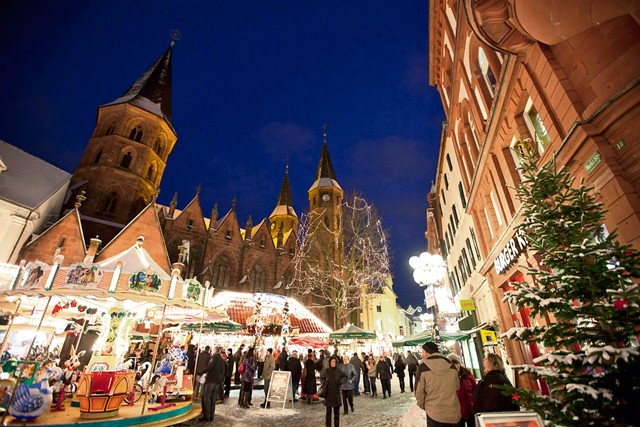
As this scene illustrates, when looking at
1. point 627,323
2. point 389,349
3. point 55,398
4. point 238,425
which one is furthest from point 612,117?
point 389,349

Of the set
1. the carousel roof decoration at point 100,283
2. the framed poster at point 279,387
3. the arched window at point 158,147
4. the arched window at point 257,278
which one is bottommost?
the framed poster at point 279,387

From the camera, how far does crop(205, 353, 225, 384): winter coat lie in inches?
375

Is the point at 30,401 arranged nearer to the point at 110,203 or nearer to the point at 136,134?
the point at 110,203

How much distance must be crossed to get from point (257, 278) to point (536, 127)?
33.0 metres

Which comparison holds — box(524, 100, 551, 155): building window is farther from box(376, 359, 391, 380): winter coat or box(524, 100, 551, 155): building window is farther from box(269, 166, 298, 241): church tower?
box(269, 166, 298, 241): church tower

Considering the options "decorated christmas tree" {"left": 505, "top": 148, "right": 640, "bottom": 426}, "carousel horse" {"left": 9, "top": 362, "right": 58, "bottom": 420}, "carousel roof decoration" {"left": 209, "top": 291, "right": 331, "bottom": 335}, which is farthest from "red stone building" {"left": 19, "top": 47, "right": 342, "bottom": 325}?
"decorated christmas tree" {"left": 505, "top": 148, "right": 640, "bottom": 426}

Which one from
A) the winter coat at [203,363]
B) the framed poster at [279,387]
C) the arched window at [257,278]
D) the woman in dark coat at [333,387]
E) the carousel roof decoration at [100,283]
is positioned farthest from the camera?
the arched window at [257,278]

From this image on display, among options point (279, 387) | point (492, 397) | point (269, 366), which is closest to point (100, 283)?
point (279, 387)

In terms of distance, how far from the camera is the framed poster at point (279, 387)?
11320 mm

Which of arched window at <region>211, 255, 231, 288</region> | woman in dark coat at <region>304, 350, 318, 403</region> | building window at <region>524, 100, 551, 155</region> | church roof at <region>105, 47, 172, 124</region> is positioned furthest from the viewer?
church roof at <region>105, 47, 172, 124</region>

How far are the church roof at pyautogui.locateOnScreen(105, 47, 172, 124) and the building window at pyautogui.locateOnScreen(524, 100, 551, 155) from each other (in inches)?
1535

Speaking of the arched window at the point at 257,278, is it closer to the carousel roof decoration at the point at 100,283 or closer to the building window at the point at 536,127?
the carousel roof decoration at the point at 100,283

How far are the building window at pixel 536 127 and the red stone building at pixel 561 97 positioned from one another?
0.03 m

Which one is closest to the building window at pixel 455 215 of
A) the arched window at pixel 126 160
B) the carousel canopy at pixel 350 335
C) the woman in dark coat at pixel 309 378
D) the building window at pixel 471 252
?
the building window at pixel 471 252
